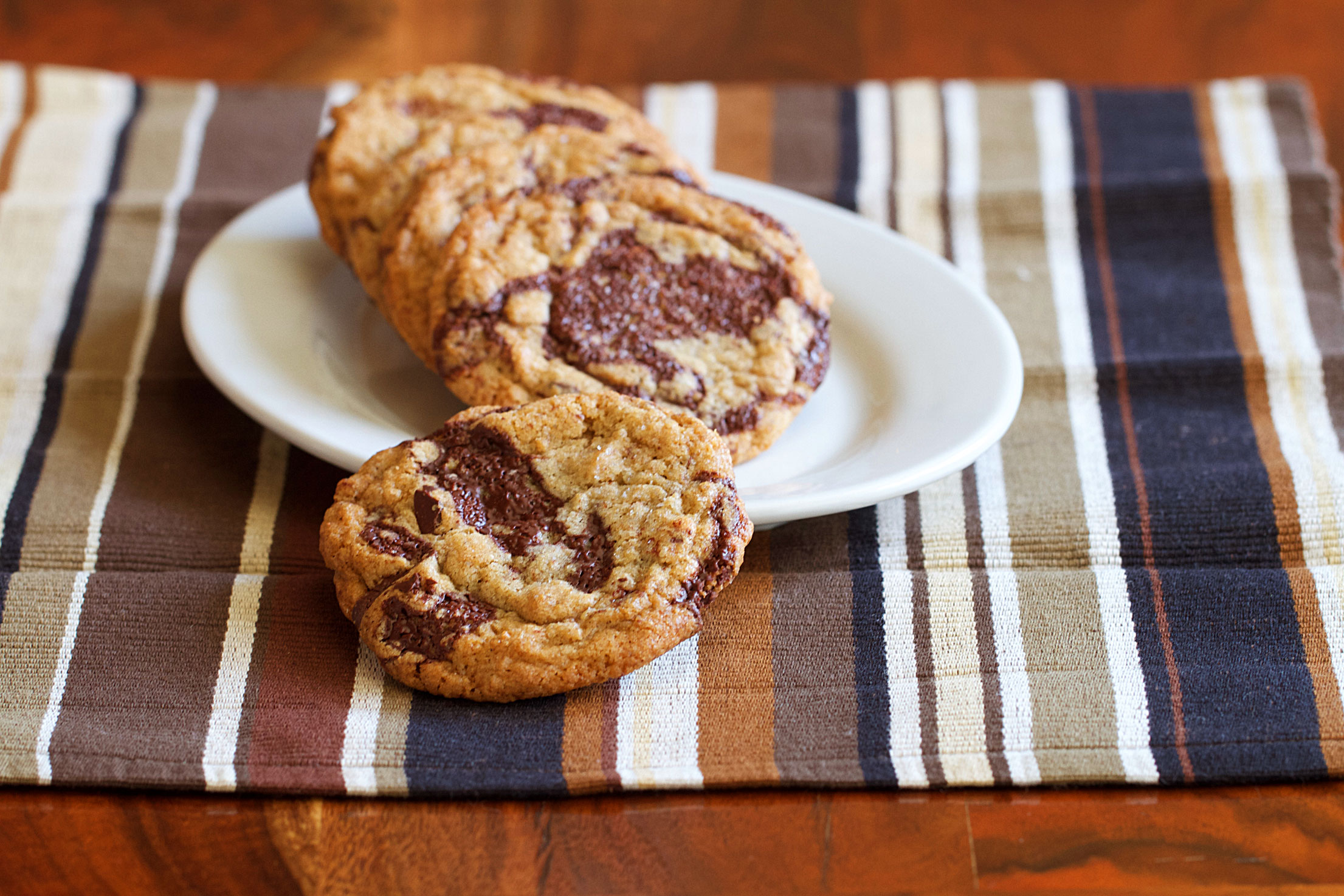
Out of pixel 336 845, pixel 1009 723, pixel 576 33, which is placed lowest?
pixel 336 845

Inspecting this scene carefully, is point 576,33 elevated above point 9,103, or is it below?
above

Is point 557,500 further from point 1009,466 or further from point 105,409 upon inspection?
point 105,409

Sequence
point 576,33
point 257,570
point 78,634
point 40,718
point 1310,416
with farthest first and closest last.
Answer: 1. point 576,33
2. point 1310,416
3. point 257,570
4. point 78,634
5. point 40,718

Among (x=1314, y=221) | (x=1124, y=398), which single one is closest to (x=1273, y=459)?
(x=1124, y=398)

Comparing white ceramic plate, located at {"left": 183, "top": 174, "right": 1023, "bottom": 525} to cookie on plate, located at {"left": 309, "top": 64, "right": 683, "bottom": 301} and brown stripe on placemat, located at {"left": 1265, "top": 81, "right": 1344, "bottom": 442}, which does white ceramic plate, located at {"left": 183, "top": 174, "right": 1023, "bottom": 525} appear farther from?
brown stripe on placemat, located at {"left": 1265, "top": 81, "right": 1344, "bottom": 442}

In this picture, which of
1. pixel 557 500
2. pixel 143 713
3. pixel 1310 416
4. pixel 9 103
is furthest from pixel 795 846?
pixel 9 103

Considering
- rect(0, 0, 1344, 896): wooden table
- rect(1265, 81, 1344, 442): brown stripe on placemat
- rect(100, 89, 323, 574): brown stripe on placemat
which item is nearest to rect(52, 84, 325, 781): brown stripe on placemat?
rect(100, 89, 323, 574): brown stripe on placemat

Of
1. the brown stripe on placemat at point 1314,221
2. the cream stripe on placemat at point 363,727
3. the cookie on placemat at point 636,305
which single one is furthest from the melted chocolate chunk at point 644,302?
the brown stripe on placemat at point 1314,221

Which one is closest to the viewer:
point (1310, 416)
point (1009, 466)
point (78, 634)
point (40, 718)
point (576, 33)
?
point (40, 718)
